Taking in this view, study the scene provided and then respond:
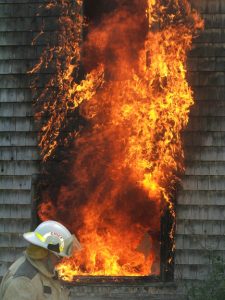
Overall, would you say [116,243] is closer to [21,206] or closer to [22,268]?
[21,206]

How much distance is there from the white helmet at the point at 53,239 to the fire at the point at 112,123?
4.12m

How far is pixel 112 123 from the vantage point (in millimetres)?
8023

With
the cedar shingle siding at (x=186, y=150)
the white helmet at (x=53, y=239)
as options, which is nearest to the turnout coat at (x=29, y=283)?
the white helmet at (x=53, y=239)

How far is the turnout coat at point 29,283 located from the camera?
3.59 m

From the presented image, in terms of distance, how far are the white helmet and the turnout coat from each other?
14 cm

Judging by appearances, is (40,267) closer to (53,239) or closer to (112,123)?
(53,239)

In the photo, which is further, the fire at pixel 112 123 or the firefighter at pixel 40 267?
the fire at pixel 112 123

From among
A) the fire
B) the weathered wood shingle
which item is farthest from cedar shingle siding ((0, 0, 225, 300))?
the fire

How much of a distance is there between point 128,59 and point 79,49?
867mm

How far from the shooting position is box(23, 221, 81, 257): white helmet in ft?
12.4

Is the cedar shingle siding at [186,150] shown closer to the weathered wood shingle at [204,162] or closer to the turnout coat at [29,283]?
the weathered wood shingle at [204,162]

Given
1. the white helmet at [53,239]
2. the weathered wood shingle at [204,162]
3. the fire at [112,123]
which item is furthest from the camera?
the fire at [112,123]

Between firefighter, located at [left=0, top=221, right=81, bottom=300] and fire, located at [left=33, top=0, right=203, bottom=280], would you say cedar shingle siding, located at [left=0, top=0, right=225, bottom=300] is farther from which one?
firefighter, located at [left=0, top=221, right=81, bottom=300]

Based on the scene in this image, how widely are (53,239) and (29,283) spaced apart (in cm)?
36
